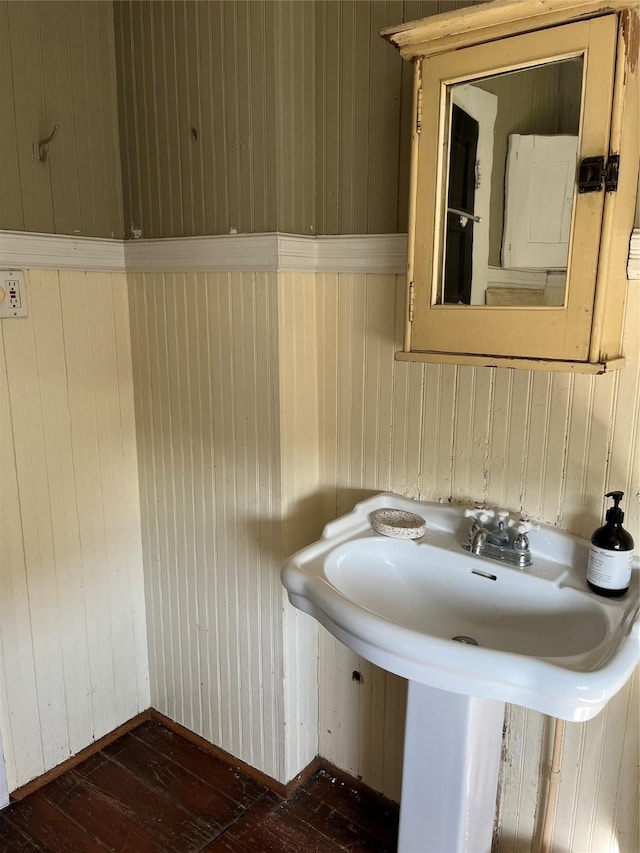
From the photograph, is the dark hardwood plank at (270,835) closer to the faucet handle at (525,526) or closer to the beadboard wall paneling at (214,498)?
the beadboard wall paneling at (214,498)

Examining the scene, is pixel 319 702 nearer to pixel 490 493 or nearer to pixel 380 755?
Result: pixel 380 755

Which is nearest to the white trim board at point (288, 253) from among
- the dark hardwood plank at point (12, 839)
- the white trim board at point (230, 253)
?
the white trim board at point (230, 253)

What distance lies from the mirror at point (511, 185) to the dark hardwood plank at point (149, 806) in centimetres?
148

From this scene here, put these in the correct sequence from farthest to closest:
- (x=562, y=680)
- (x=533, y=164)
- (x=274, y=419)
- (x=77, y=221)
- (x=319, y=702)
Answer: (x=319, y=702) < (x=77, y=221) < (x=274, y=419) < (x=533, y=164) < (x=562, y=680)

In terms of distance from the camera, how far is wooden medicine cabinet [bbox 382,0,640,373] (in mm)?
1083

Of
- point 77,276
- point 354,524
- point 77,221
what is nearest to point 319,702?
point 354,524

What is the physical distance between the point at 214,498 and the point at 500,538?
2.65 feet

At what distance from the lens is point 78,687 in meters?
1.91

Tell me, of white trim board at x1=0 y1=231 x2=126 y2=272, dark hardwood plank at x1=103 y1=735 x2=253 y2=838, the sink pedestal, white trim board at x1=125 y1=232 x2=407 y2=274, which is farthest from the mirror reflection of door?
dark hardwood plank at x1=103 y1=735 x2=253 y2=838

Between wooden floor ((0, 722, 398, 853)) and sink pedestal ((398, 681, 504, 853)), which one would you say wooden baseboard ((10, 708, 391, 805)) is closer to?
wooden floor ((0, 722, 398, 853))

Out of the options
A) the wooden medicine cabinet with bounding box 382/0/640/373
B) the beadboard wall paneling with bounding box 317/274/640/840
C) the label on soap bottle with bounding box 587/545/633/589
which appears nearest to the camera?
the wooden medicine cabinet with bounding box 382/0/640/373

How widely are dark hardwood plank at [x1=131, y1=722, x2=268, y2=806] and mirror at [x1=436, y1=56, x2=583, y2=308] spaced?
4.77 ft

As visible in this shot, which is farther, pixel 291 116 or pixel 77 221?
pixel 77 221

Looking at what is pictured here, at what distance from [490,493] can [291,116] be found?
1.00 meters
